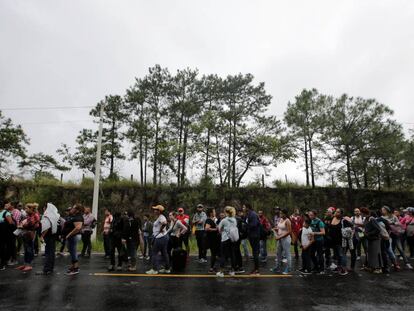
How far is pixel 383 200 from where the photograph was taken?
979 inches

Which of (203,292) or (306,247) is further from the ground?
(306,247)

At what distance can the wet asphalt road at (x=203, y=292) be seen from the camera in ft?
18.4

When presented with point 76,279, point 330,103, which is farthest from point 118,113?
point 76,279

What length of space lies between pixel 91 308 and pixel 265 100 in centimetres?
2443

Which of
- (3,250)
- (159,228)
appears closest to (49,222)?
(3,250)

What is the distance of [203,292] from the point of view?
6.50 metres

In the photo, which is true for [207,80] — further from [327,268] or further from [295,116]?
[327,268]

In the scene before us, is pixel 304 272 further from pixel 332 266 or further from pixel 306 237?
pixel 332 266

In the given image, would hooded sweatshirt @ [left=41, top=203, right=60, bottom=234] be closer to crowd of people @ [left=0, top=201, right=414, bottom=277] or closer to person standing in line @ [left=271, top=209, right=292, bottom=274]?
crowd of people @ [left=0, top=201, right=414, bottom=277]

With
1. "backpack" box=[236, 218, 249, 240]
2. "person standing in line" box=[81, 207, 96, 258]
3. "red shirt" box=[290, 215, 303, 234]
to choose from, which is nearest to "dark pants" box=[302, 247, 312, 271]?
"backpack" box=[236, 218, 249, 240]

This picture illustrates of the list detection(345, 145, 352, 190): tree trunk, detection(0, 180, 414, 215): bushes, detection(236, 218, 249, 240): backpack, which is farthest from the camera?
detection(345, 145, 352, 190): tree trunk

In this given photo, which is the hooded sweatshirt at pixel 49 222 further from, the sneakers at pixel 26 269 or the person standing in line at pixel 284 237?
the person standing in line at pixel 284 237

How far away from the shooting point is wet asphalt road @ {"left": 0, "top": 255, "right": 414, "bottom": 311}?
5.62 m

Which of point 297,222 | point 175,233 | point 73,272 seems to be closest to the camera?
point 73,272
